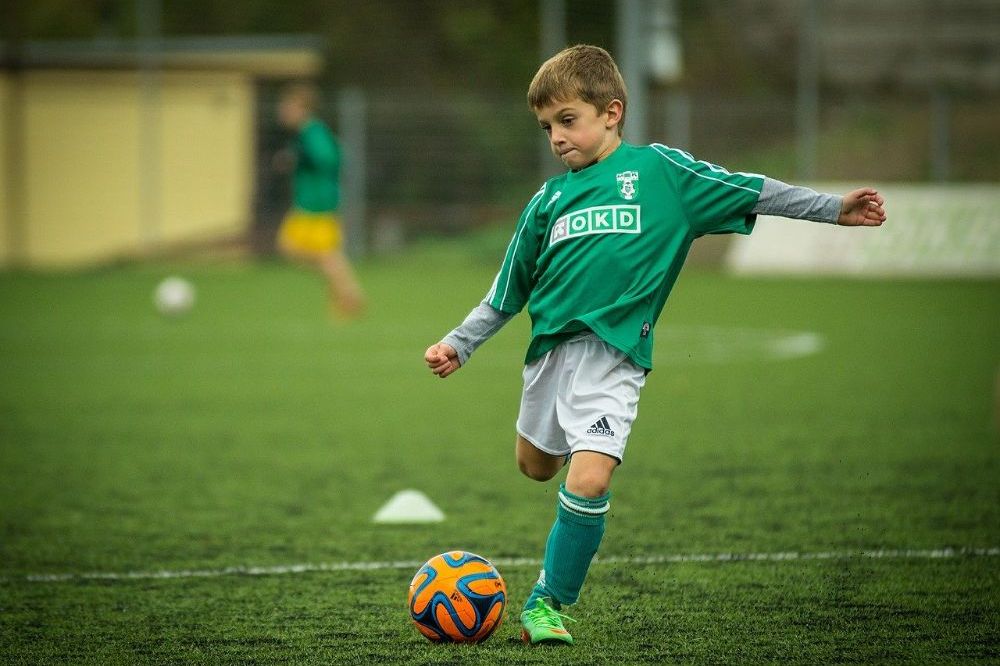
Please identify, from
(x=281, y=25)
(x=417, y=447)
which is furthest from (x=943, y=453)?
(x=281, y=25)

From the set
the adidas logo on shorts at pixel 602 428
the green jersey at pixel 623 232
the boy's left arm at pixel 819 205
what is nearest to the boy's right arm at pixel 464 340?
the green jersey at pixel 623 232

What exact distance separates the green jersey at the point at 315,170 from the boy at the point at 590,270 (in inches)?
462

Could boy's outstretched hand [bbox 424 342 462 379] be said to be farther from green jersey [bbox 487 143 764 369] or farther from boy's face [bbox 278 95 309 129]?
boy's face [bbox 278 95 309 129]

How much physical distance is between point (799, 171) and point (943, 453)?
16.9 meters

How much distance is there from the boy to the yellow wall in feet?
74.5

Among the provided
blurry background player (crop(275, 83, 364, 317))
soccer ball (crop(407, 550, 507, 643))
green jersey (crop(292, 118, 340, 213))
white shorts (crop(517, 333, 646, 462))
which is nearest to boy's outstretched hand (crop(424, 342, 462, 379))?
white shorts (crop(517, 333, 646, 462))

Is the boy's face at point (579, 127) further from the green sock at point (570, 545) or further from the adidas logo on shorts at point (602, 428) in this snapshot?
the green sock at point (570, 545)

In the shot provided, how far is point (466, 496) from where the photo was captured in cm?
641

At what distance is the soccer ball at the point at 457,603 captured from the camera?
13.4 feet

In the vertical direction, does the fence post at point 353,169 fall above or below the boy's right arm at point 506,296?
below

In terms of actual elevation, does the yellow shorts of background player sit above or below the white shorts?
below

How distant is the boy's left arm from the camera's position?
424cm

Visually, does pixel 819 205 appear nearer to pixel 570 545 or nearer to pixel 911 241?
pixel 570 545

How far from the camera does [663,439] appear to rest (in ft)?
26.2
